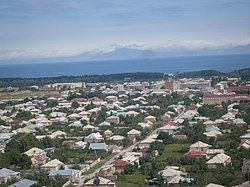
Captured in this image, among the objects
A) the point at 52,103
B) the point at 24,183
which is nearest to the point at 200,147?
the point at 24,183

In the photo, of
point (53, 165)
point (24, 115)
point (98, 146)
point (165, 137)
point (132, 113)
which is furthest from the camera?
point (24, 115)

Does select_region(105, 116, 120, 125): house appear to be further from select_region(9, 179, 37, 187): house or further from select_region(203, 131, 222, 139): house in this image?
select_region(9, 179, 37, 187): house

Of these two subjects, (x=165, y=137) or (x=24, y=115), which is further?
(x=24, y=115)

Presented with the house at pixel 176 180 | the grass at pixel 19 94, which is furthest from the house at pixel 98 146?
the grass at pixel 19 94

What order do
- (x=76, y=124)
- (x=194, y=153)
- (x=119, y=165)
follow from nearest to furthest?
1. (x=119, y=165)
2. (x=194, y=153)
3. (x=76, y=124)

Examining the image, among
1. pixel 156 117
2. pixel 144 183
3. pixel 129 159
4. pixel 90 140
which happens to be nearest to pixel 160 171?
pixel 144 183

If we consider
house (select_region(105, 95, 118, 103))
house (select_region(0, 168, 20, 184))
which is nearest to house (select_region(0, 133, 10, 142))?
house (select_region(0, 168, 20, 184))

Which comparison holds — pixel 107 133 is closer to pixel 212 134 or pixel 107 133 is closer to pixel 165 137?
pixel 165 137
